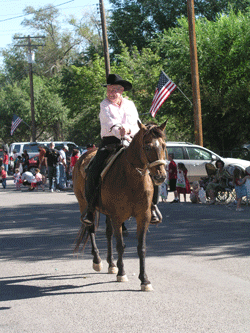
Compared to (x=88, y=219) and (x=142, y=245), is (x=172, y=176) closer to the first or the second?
(x=88, y=219)

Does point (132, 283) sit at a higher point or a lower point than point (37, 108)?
lower

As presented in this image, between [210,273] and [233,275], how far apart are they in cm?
32

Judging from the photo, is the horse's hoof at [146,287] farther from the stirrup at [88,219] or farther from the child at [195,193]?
the child at [195,193]

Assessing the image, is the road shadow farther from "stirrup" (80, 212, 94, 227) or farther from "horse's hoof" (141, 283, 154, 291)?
"horse's hoof" (141, 283, 154, 291)

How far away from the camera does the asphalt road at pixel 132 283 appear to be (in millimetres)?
5117

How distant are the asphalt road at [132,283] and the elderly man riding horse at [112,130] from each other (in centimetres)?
94

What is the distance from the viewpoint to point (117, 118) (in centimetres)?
719

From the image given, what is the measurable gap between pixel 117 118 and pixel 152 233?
4535 mm

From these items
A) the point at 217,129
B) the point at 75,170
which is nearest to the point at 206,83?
the point at 217,129

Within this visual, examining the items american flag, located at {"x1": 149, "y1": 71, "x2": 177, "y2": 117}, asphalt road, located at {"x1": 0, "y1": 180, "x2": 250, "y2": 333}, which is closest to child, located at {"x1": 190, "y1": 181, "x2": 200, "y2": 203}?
asphalt road, located at {"x1": 0, "y1": 180, "x2": 250, "y2": 333}

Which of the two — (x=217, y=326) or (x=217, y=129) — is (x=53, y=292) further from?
(x=217, y=129)

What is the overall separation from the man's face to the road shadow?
272 centimetres

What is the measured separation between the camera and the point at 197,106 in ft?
67.6

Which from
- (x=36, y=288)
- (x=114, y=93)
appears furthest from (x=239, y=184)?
(x=36, y=288)
